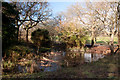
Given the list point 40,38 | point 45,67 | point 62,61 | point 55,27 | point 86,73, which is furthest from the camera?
point 55,27

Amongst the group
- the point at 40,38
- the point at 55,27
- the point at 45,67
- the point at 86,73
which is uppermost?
the point at 55,27

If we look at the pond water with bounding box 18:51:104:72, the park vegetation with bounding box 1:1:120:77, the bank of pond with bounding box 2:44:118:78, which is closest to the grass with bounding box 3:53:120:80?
the bank of pond with bounding box 2:44:118:78

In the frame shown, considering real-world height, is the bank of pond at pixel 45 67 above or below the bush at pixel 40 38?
below

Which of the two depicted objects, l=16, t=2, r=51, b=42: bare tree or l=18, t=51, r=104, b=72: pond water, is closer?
l=18, t=51, r=104, b=72: pond water

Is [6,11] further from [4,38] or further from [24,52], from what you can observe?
→ [24,52]

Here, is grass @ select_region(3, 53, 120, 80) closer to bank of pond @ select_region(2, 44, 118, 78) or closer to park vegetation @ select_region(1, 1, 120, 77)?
bank of pond @ select_region(2, 44, 118, 78)

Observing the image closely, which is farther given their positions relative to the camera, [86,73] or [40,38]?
[40,38]

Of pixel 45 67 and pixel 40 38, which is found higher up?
pixel 40 38

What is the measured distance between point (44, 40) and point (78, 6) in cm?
737

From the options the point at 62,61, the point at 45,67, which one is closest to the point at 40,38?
the point at 62,61

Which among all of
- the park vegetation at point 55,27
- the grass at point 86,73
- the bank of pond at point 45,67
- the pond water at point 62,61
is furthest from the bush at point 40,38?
the grass at point 86,73

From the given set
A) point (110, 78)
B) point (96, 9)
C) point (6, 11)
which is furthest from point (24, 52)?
point (96, 9)

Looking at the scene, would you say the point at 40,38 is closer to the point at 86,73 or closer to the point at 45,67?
the point at 45,67

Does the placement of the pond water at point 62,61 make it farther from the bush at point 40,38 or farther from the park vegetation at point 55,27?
the bush at point 40,38
